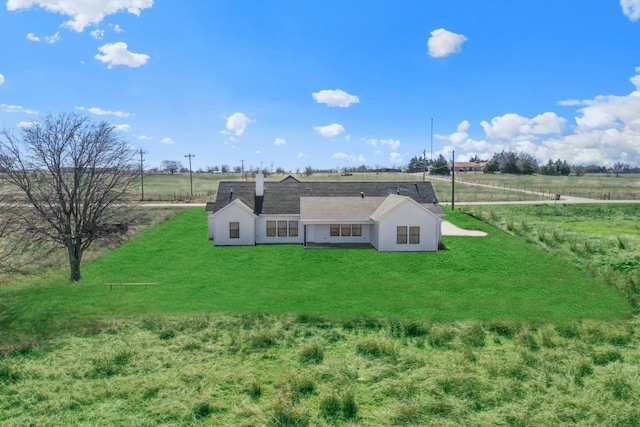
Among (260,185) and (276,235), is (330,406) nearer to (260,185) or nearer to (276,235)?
(276,235)

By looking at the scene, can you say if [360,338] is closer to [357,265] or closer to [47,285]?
[357,265]

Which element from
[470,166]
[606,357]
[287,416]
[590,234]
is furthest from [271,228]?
[470,166]

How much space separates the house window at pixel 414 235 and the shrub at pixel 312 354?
58.7 ft

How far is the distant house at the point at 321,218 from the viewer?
103 ft

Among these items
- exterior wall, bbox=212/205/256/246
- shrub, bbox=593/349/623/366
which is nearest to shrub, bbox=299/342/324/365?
shrub, bbox=593/349/623/366

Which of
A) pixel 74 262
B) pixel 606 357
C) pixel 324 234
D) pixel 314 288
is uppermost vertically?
pixel 324 234

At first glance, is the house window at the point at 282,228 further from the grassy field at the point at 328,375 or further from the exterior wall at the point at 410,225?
the grassy field at the point at 328,375

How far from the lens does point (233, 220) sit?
3316 cm

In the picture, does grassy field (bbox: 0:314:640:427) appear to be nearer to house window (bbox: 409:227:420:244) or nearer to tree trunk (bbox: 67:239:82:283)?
tree trunk (bbox: 67:239:82:283)

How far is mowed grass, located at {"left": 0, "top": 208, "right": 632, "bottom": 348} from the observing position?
62.6ft

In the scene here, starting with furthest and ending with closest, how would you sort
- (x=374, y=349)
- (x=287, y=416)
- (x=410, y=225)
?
(x=410, y=225) < (x=374, y=349) < (x=287, y=416)

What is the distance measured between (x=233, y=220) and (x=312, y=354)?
19828 mm

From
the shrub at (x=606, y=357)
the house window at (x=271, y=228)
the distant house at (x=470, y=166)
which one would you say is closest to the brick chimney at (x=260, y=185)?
the house window at (x=271, y=228)

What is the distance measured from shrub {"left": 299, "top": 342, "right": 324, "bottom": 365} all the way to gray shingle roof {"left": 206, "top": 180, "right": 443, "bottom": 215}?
19578mm
